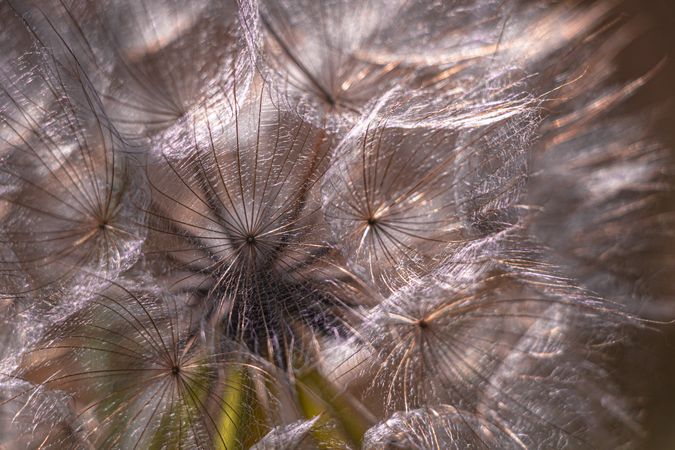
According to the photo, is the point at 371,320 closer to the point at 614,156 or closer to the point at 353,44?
Answer: the point at 353,44

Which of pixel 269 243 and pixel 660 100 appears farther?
pixel 660 100

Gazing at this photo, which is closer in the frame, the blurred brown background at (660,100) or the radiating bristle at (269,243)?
the radiating bristle at (269,243)

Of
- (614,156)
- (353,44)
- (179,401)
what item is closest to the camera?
(179,401)

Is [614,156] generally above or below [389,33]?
below

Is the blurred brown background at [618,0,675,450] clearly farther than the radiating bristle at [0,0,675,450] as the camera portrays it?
Yes

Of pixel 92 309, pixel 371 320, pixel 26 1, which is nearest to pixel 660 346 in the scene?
pixel 371 320

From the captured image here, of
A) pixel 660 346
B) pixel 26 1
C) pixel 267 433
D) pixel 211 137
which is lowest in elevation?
pixel 660 346

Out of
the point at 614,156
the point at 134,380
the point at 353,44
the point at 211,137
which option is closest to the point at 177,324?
the point at 134,380

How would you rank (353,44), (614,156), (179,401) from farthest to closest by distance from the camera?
1. (614,156)
2. (353,44)
3. (179,401)

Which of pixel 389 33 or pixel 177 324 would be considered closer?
pixel 177 324

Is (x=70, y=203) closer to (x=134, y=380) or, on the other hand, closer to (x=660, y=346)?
(x=134, y=380)
